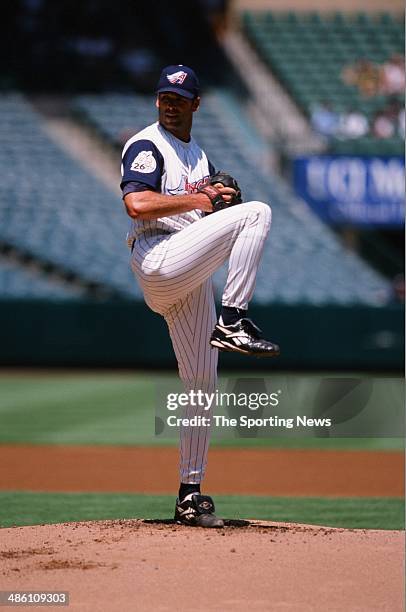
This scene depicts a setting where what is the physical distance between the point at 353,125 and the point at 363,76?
1589mm

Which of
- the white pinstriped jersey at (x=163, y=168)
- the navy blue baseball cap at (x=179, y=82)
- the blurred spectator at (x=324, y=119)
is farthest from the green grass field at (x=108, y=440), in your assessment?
the blurred spectator at (x=324, y=119)

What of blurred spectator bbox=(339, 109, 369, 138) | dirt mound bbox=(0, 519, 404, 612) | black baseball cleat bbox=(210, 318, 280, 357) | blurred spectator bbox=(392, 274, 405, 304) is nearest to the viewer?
dirt mound bbox=(0, 519, 404, 612)

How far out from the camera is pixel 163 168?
Result: 14.0 feet

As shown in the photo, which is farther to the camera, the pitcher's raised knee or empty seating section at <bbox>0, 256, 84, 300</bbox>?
empty seating section at <bbox>0, 256, 84, 300</bbox>

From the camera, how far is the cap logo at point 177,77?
4.23 m

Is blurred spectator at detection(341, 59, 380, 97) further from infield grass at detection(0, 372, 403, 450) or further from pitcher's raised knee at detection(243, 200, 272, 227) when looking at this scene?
pitcher's raised knee at detection(243, 200, 272, 227)

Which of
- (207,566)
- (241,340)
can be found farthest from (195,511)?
(241,340)

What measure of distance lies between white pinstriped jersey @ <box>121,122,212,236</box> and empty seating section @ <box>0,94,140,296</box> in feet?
37.3

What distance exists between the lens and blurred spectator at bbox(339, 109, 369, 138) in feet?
56.9

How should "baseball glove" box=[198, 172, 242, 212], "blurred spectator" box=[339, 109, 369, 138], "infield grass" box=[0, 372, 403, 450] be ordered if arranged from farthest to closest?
"blurred spectator" box=[339, 109, 369, 138]
"infield grass" box=[0, 372, 403, 450]
"baseball glove" box=[198, 172, 242, 212]

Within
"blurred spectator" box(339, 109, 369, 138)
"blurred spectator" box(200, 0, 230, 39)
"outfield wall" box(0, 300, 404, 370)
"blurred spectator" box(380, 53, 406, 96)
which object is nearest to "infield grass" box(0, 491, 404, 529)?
"outfield wall" box(0, 300, 404, 370)

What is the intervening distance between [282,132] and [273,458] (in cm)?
949

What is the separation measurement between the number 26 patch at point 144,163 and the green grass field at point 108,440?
7.18ft

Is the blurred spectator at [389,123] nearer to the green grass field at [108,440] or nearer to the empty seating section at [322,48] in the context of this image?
the empty seating section at [322,48]
